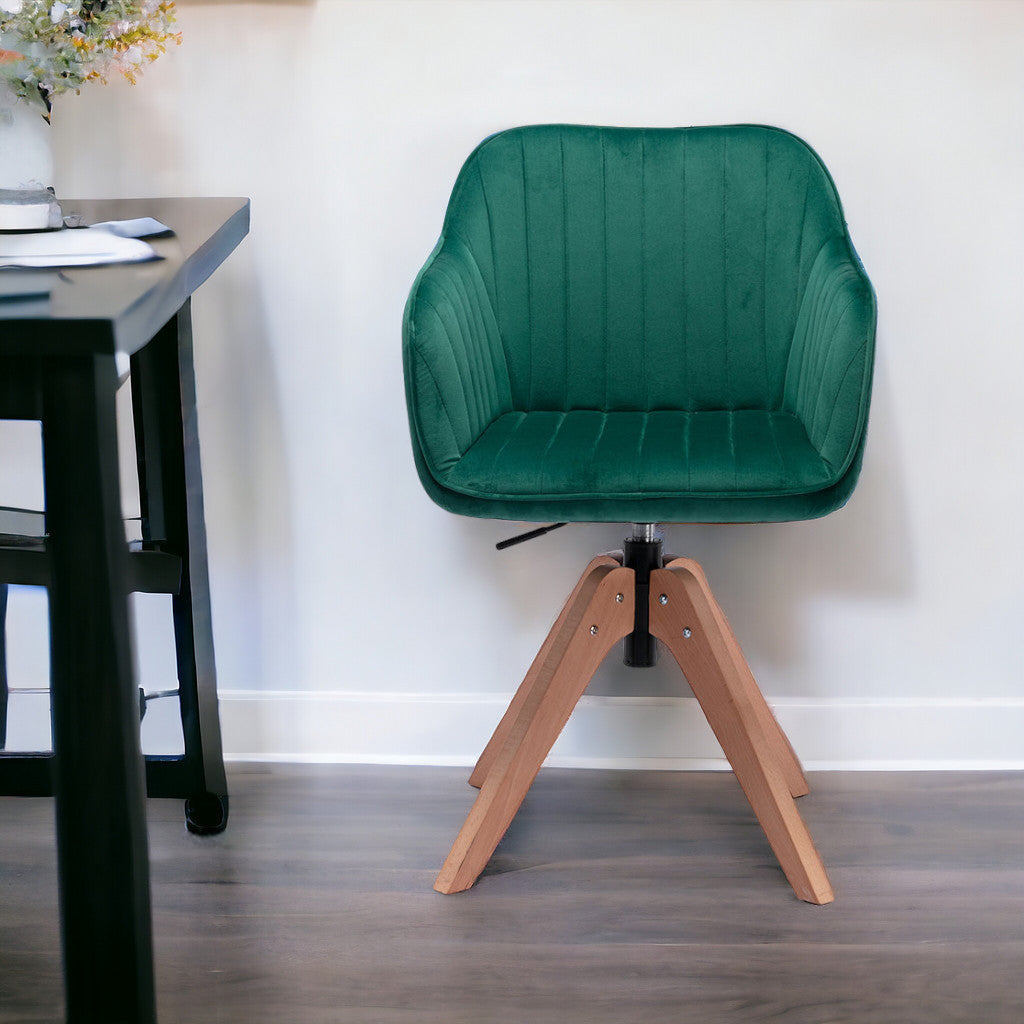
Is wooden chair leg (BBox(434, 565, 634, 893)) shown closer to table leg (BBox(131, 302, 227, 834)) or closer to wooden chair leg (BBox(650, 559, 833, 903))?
wooden chair leg (BBox(650, 559, 833, 903))

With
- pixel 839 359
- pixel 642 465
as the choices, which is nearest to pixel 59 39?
pixel 642 465

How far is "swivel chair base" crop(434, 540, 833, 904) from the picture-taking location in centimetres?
145

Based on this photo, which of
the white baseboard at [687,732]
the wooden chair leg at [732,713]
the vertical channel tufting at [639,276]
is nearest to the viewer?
the wooden chair leg at [732,713]

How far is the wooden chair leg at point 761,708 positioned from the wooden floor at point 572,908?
0.04m

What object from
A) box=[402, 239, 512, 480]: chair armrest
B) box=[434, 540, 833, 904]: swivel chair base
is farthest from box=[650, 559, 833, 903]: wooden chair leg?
box=[402, 239, 512, 480]: chair armrest

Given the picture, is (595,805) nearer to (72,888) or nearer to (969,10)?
(72,888)

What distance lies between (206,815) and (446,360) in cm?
73

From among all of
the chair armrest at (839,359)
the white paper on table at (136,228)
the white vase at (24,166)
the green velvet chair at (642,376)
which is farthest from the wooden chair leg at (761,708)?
the white vase at (24,166)

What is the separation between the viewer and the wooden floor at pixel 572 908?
49.8 inches

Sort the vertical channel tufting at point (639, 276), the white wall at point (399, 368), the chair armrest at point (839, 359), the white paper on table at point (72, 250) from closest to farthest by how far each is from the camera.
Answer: the white paper on table at point (72, 250), the chair armrest at point (839, 359), the vertical channel tufting at point (639, 276), the white wall at point (399, 368)

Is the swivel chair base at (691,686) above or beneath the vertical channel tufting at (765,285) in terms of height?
beneath

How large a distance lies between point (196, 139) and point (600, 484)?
0.86m

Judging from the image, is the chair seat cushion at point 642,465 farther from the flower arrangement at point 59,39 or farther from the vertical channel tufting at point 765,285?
the flower arrangement at point 59,39

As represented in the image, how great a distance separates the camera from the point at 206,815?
162cm
